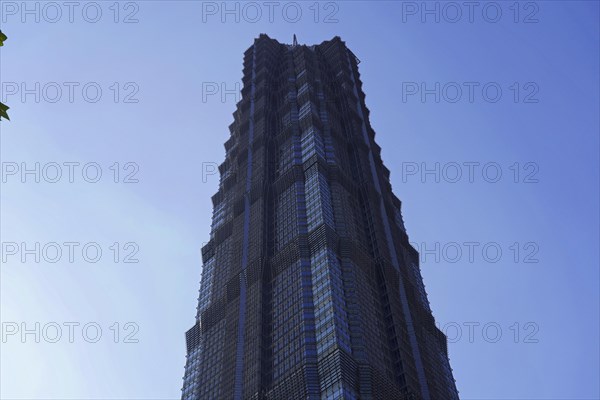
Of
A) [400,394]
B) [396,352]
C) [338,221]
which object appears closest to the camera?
[400,394]

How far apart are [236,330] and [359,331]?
25464 millimetres

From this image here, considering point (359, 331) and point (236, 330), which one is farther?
point (236, 330)

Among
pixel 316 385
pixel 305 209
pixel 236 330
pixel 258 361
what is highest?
pixel 305 209

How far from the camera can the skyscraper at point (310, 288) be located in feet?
388

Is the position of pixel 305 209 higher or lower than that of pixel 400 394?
higher

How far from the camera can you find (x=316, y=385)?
362 ft

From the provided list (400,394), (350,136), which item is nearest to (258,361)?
(400,394)

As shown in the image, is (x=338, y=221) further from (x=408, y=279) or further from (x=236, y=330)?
(x=236, y=330)

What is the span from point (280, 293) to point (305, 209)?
2484 centimetres

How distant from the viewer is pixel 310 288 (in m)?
132

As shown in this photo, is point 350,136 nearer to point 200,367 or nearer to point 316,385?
point 200,367

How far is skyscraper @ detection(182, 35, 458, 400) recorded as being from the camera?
11838 centimetres

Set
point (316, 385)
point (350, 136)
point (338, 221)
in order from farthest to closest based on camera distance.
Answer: point (350, 136) → point (338, 221) → point (316, 385)

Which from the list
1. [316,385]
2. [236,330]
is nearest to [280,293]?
[236,330]
